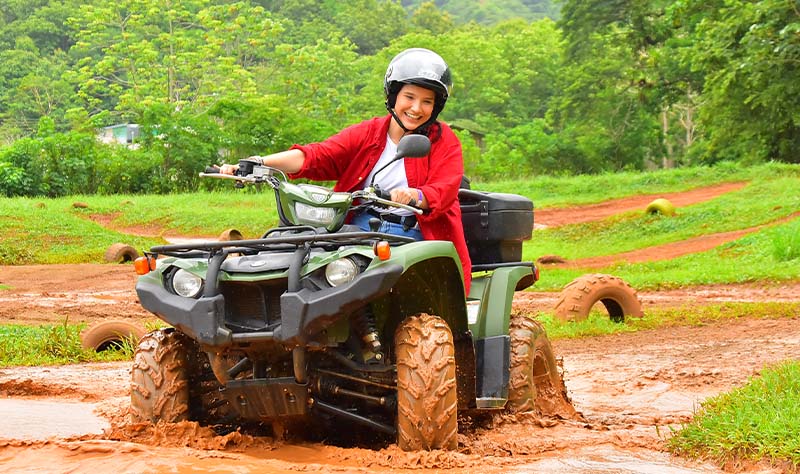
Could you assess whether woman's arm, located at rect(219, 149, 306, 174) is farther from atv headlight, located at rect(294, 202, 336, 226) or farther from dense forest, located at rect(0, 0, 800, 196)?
dense forest, located at rect(0, 0, 800, 196)

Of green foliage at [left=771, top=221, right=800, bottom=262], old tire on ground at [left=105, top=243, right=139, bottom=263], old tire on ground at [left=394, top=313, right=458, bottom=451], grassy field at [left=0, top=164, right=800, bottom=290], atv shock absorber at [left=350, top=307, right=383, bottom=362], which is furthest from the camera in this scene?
old tire on ground at [left=105, top=243, right=139, bottom=263]

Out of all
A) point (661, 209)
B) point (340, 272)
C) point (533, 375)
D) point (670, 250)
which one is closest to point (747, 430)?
point (533, 375)

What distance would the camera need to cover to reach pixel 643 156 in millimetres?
48250

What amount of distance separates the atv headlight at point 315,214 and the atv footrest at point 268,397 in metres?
0.70

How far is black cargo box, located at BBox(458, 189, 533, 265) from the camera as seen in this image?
20.0ft

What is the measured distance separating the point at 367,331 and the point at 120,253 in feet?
51.0

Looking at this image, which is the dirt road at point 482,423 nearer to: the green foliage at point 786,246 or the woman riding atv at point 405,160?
the woman riding atv at point 405,160

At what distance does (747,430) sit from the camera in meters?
4.99

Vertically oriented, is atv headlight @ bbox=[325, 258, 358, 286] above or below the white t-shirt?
below

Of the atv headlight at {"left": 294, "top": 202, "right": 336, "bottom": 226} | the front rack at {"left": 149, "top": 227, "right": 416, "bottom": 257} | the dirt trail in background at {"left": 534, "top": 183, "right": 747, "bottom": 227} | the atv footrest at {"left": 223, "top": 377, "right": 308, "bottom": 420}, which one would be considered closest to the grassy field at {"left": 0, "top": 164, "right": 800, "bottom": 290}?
the dirt trail in background at {"left": 534, "top": 183, "right": 747, "bottom": 227}

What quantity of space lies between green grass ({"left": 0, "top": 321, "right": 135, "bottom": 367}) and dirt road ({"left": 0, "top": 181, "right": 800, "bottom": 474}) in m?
0.36

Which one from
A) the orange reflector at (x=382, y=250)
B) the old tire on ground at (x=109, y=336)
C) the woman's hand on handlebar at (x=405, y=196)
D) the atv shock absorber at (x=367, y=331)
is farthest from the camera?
the old tire on ground at (x=109, y=336)

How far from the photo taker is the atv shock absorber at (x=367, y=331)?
15.4 ft

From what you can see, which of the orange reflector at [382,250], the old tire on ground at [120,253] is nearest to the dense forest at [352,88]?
the old tire on ground at [120,253]
